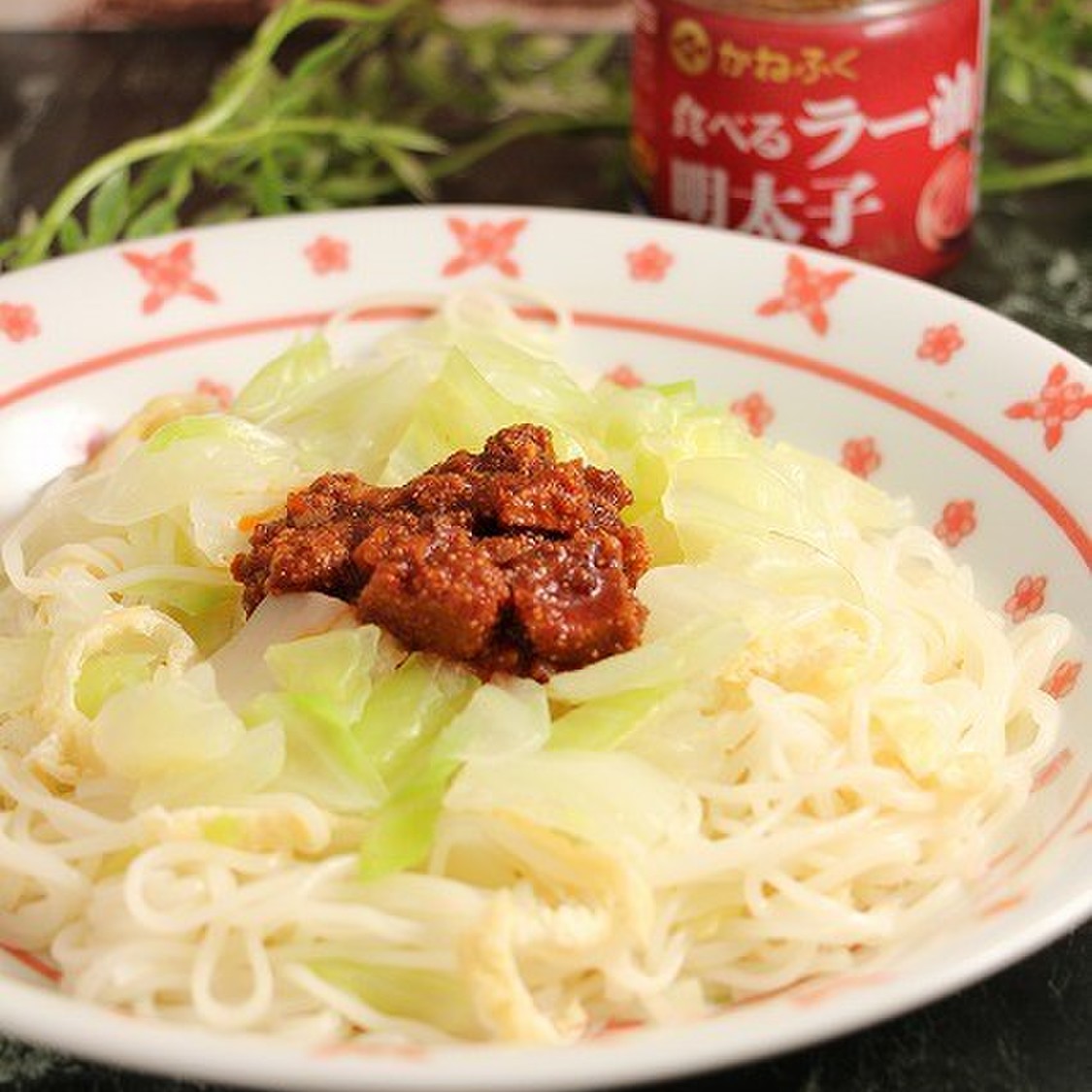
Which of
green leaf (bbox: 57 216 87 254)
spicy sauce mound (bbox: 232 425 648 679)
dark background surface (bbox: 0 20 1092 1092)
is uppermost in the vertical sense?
spicy sauce mound (bbox: 232 425 648 679)

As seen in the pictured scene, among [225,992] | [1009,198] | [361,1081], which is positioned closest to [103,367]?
[225,992]

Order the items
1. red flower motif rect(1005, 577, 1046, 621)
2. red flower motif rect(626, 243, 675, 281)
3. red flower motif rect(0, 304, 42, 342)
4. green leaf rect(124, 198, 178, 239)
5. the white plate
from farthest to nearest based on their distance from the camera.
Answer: green leaf rect(124, 198, 178, 239)
red flower motif rect(626, 243, 675, 281)
red flower motif rect(0, 304, 42, 342)
the white plate
red flower motif rect(1005, 577, 1046, 621)

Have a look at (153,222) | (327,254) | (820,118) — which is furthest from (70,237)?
(820,118)

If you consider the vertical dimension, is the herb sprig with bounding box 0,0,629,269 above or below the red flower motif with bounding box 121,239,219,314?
below

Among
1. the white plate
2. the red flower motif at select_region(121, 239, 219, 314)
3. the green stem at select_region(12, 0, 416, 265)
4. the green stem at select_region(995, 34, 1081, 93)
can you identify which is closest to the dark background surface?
the white plate

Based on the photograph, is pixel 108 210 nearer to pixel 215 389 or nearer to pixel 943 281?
pixel 215 389

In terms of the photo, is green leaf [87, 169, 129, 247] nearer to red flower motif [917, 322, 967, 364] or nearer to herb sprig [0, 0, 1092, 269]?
herb sprig [0, 0, 1092, 269]

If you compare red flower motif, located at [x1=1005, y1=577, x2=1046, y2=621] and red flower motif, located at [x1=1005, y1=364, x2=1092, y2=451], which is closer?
red flower motif, located at [x1=1005, y1=577, x2=1046, y2=621]
